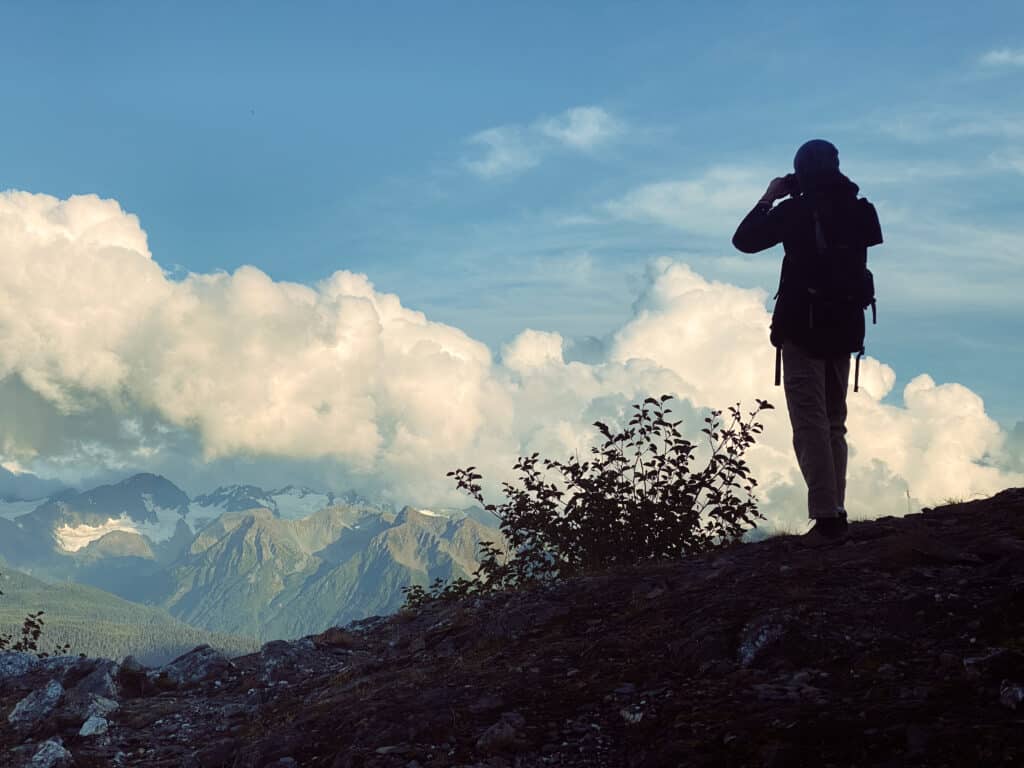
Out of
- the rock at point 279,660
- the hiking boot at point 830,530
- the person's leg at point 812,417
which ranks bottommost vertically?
the rock at point 279,660

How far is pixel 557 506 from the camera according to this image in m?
13.4

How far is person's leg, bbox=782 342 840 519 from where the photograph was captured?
8.62 metres

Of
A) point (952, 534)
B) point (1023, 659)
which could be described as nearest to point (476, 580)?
point (952, 534)

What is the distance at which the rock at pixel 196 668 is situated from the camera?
35.9 feet

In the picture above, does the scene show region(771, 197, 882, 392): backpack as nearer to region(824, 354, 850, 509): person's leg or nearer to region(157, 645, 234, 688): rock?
region(824, 354, 850, 509): person's leg

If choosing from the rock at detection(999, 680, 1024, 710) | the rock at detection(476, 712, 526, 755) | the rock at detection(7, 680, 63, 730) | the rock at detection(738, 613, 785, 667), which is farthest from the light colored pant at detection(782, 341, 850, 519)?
the rock at detection(7, 680, 63, 730)

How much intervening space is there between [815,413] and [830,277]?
1.25 metres

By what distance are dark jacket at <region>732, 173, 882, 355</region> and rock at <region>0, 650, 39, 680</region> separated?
1057 centimetres

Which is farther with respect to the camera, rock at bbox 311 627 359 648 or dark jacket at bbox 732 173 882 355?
rock at bbox 311 627 359 648

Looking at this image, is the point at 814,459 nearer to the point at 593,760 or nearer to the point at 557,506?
the point at 593,760

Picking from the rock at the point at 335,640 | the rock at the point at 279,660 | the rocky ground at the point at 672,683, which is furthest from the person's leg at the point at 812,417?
the rock at the point at 335,640

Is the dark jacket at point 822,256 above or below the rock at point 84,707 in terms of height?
above

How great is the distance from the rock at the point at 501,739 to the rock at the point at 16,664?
911cm

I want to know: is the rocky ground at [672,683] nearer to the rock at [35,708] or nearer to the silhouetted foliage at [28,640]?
the rock at [35,708]
